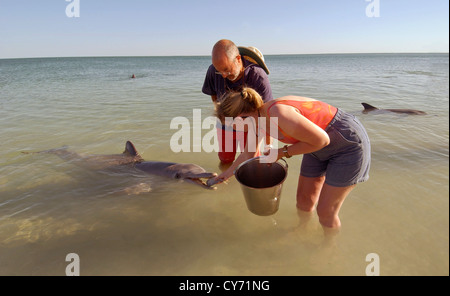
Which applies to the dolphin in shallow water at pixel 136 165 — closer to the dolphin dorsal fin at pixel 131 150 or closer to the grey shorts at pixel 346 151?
the dolphin dorsal fin at pixel 131 150

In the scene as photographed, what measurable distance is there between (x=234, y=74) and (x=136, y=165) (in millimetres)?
3011

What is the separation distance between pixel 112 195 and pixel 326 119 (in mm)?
3579

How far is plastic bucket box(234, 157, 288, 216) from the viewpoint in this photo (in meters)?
2.71

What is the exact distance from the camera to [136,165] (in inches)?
211

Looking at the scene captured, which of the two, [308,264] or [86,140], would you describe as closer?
[308,264]

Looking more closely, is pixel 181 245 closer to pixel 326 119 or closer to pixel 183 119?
pixel 326 119

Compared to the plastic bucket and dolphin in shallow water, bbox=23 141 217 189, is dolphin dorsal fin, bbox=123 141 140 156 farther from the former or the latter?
the plastic bucket

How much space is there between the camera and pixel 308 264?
277 cm

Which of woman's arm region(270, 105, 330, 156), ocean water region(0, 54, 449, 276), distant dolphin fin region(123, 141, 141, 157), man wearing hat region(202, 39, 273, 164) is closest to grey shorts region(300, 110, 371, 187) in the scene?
woman's arm region(270, 105, 330, 156)

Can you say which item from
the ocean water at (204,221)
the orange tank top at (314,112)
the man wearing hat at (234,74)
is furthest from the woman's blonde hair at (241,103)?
the ocean water at (204,221)

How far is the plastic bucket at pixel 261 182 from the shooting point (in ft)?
8.88

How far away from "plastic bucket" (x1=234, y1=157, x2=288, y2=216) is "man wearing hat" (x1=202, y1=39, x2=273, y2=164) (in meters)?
0.91

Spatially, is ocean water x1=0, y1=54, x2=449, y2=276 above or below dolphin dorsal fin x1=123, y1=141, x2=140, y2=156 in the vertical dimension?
below
